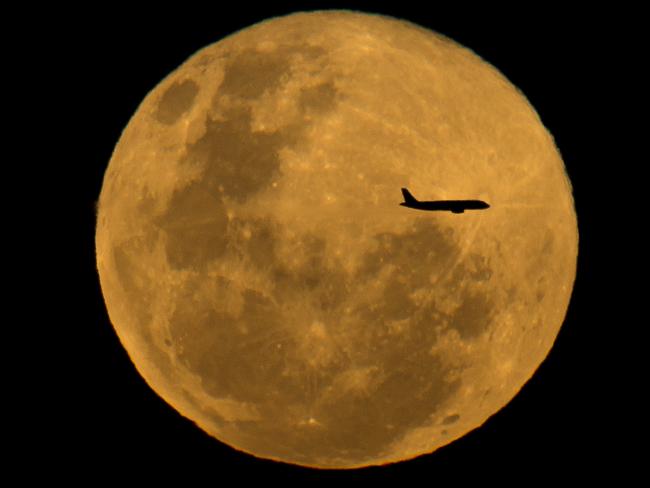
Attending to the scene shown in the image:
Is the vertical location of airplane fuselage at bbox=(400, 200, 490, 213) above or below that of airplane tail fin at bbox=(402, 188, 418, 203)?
below

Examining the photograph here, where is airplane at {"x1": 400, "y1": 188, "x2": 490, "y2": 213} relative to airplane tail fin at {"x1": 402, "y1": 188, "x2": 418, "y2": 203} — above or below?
Result: below

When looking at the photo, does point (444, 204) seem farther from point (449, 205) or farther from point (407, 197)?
point (407, 197)

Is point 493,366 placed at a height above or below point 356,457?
above

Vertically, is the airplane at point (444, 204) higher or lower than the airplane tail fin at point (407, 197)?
lower

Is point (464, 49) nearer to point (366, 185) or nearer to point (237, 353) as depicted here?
point (366, 185)

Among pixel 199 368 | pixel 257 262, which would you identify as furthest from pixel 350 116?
pixel 199 368
